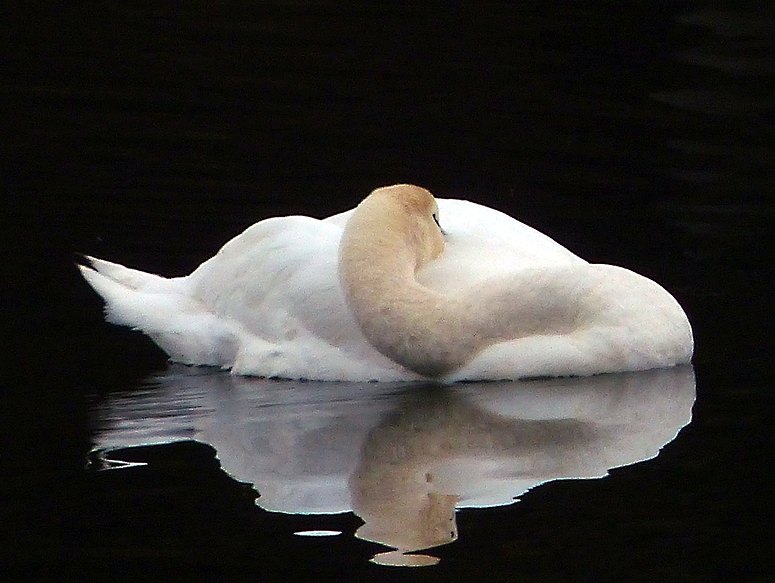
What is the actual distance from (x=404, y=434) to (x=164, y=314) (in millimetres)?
2452

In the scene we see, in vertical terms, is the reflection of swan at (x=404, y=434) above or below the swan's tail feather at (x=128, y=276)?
below

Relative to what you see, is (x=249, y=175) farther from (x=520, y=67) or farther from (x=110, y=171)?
(x=520, y=67)

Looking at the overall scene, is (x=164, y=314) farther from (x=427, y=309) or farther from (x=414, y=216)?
(x=427, y=309)

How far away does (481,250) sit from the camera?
949cm

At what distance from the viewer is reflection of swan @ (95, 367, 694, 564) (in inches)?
278

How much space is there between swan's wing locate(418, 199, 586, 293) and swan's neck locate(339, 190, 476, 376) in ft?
1.00

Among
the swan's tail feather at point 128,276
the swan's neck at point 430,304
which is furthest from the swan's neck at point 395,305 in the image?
the swan's tail feather at point 128,276

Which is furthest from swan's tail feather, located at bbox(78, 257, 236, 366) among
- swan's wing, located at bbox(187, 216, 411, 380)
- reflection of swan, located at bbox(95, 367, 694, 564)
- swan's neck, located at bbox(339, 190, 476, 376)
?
swan's neck, located at bbox(339, 190, 476, 376)

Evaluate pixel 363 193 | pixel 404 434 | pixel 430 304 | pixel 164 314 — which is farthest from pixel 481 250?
pixel 363 193

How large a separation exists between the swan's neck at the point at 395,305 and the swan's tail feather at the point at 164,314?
1038 millimetres

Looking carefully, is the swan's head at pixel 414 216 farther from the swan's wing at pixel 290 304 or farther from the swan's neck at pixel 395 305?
the swan's wing at pixel 290 304

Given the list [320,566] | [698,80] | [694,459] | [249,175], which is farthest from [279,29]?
[320,566]

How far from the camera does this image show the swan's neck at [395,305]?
28.8 ft

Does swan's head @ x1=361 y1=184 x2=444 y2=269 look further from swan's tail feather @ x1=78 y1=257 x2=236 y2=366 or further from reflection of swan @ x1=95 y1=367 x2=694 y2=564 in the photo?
swan's tail feather @ x1=78 y1=257 x2=236 y2=366
